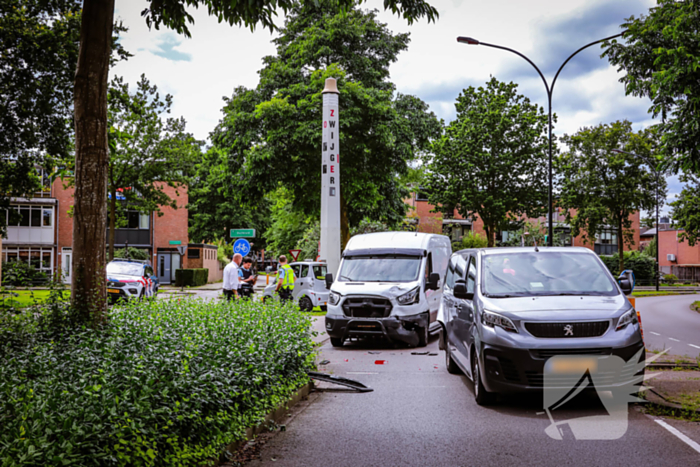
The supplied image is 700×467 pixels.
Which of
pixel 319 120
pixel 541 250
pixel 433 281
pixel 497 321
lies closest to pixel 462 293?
pixel 497 321

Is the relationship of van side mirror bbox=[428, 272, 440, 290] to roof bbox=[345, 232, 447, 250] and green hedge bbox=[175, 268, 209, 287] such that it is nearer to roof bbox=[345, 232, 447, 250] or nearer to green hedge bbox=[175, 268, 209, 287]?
A: roof bbox=[345, 232, 447, 250]

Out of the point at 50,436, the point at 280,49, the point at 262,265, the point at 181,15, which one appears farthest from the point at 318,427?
the point at 262,265

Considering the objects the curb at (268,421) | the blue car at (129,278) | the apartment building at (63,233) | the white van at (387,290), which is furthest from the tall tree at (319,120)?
the apartment building at (63,233)

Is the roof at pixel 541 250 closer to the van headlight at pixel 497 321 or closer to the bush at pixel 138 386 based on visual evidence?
the van headlight at pixel 497 321

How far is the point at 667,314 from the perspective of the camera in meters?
25.0

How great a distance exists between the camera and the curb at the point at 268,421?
5.05 metres

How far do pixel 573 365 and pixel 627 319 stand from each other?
943mm

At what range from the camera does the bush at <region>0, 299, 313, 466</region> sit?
342 centimetres

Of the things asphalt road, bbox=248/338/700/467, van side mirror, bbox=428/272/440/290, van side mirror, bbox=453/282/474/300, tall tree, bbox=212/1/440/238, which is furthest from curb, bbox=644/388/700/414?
tall tree, bbox=212/1/440/238

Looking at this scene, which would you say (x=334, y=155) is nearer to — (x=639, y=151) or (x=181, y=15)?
(x=181, y=15)

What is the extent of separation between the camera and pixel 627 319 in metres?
7.10

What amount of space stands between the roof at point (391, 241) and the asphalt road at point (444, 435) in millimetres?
5950

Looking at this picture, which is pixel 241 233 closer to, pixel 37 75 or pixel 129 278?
pixel 129 278

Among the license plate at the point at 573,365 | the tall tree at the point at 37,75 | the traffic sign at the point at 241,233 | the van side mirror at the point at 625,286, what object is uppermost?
the tall tree at the point at 37,75
